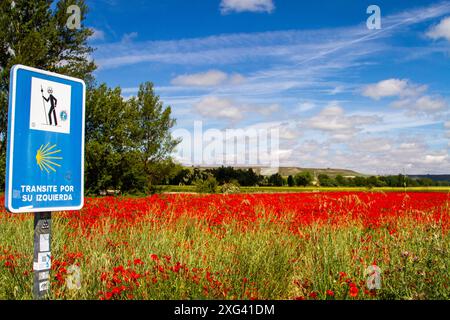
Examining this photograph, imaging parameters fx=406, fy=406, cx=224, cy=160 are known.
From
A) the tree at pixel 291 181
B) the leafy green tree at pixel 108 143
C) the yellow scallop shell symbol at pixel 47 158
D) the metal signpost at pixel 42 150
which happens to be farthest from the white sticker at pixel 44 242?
the tree at pixel 291 181

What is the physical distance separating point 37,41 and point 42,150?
80.9 feet

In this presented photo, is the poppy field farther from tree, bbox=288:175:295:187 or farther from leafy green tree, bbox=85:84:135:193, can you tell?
tree, bbox=288:175:295:187

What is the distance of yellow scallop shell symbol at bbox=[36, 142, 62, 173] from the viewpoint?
2926mm

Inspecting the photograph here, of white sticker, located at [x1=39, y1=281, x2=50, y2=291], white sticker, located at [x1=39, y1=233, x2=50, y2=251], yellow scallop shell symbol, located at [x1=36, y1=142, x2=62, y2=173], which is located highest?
yellow scallop shell symbol, located at [x1=36, y1=142, x2=62, y2=173]

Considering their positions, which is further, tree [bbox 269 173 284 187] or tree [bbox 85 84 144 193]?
tree [bbox 269 173 284 187]

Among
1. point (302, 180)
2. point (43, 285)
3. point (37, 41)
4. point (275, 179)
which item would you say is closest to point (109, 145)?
point (37, 41)

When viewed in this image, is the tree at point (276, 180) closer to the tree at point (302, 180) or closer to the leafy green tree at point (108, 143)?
the tree at point (302, 180)

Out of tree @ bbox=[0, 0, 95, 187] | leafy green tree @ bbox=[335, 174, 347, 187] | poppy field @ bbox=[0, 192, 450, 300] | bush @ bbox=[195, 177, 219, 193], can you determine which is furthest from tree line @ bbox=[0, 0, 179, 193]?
poppy field @ bbox=[0, 192, 450, 300]

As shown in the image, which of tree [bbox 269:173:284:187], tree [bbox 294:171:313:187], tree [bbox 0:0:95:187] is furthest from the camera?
tree [bbox 269:173:284:187]

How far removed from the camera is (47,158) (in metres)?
2.97

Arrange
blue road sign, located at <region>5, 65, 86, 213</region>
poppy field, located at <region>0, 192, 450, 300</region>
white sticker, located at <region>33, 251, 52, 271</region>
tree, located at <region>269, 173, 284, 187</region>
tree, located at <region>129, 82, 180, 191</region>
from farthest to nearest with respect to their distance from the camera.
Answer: tree, located at <region>269, 173, 284, 187</region>
tree, located at <region>129, 82, 180, 191</region>
poppy field, located at <region>0, 192, 450, 300</region>
white sticker, located at <region>33, 251, 52, 271</region>
blue road sign, located at <region>5, 65, 86, 213</region>

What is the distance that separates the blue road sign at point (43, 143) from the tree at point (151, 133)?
93.9 feet

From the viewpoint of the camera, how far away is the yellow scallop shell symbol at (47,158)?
2926 millimetres
